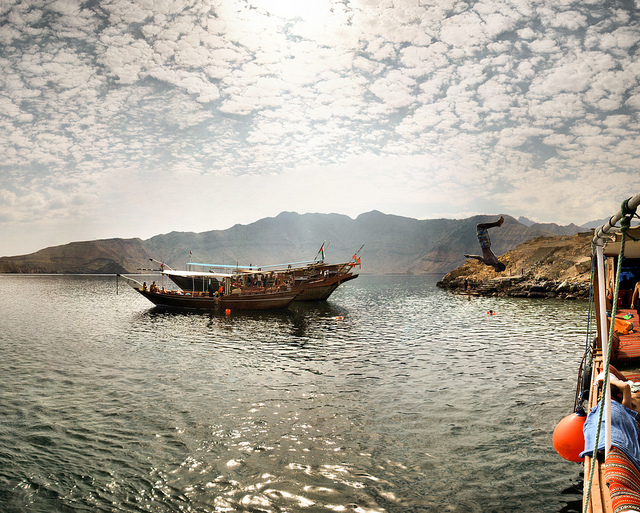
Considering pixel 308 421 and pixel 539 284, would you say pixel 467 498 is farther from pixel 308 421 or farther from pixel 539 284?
pixel 539 284

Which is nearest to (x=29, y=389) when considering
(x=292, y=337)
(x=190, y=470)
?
(x=190, y=470)

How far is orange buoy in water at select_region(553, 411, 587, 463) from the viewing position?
748cm

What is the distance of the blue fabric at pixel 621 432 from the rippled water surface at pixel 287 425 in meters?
1.71

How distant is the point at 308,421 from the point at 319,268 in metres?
41.3

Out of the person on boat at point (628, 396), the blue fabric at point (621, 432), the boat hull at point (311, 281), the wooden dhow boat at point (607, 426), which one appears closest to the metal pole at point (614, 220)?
the wooden dhow boat at point (607, 426)

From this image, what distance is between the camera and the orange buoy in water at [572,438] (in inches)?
294

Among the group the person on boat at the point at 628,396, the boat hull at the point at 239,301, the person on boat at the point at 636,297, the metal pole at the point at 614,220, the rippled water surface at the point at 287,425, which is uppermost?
the metal pole at the point at 614,220

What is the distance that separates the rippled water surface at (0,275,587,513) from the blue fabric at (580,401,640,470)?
1706mm

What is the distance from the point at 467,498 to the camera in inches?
302

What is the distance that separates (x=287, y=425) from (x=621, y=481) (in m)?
8.19

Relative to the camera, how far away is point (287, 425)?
445 inches

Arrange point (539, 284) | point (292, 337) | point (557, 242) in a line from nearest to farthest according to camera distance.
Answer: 1. point (292, 337)
2. point (539, 284)
3. point (557, 242)

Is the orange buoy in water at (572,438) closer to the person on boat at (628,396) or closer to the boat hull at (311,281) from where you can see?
the person on boat at (628,396)

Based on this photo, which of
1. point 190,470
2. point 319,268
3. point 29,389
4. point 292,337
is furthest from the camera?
point 319,268
